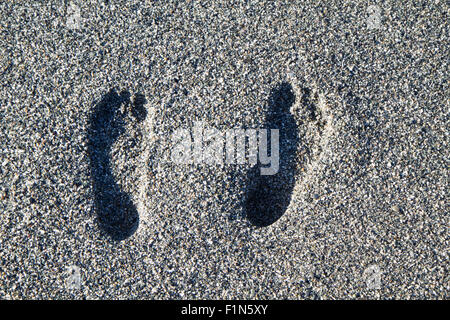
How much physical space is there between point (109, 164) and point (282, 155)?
1.72ft

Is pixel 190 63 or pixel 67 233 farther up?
pixel 190 63

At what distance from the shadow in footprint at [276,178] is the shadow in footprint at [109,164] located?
360mm

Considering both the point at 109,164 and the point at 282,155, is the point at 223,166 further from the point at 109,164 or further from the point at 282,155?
the point at 109,164

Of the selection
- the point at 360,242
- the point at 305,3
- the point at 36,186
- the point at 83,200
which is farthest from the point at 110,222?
the point at 305,3

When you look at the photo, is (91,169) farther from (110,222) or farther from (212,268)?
(212,268)

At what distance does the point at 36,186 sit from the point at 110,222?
0.25 metres

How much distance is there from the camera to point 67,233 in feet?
4.61

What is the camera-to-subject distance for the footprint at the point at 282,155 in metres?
1.43

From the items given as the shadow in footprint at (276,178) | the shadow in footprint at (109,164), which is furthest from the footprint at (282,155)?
the shadow in footprint at (109,164)

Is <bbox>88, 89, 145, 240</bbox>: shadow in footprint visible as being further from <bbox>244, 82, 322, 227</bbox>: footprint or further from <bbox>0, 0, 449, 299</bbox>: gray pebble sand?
<bbox>244, 82, 322, 227</bbox>: footprint

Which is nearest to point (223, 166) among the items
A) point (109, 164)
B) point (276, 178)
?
point (276, 178)

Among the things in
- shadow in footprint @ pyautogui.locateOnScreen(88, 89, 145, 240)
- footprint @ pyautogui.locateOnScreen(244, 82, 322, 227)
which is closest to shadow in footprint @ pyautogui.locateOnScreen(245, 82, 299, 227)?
footprint @ pyautogui.locateOnScreen(244, 82, 322, 227)

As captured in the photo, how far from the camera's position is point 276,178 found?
1438 millimetres

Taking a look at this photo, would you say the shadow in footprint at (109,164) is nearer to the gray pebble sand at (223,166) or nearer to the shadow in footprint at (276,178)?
the gray pebble sand at (223,166)
